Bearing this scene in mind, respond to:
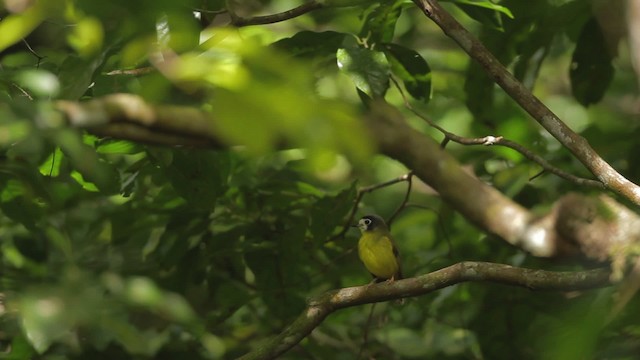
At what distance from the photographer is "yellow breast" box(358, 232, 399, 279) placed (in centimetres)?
497

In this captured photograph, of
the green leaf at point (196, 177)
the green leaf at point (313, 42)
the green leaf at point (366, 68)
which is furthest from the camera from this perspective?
the green leaf at point (196, 177)

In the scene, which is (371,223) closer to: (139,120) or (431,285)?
→ (431,285)

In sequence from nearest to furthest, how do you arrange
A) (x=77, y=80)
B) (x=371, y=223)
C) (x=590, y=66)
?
1. (x=77, y=80)
2. (x=590, y=66)
3. (x=371, y=223)

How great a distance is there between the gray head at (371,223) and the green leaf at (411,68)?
108cm

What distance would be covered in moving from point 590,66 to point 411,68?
1.15 metres

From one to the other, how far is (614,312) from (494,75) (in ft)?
6.31

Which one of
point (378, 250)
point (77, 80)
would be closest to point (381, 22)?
point (378, 250)

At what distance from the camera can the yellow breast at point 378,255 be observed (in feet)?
16.3

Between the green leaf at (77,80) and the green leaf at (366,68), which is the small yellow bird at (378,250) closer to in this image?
the green leaf at (366,68)

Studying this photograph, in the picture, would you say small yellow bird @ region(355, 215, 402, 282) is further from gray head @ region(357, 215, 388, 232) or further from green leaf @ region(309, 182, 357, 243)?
green leaf @ region(309, 182, 357, 243)

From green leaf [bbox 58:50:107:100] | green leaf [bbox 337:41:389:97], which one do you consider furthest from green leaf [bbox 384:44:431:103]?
green leaf [bbox 58:50:107:100]

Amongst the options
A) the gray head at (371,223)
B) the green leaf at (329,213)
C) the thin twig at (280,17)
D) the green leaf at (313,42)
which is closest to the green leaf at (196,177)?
the green leaf at (329,213)

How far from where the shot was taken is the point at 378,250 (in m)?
5.04

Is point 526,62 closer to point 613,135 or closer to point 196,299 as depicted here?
point 613,135
